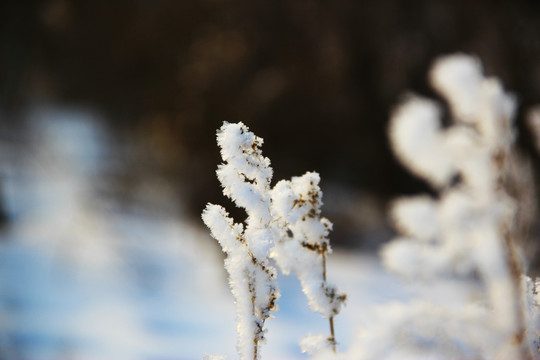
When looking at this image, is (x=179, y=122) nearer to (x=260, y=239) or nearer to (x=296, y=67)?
(x=296, y=67)

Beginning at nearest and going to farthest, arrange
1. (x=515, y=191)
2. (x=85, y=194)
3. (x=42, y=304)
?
(x=515, y=191)
(x=42, y=304)
(x=85, y=194)

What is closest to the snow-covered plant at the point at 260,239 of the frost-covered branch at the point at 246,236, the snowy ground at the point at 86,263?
the frost-covered branch at the point at 246,236

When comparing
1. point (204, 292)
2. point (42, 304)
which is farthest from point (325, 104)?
point (42, 304)

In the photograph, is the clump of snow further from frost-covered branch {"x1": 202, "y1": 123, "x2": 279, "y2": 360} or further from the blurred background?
the blurred background

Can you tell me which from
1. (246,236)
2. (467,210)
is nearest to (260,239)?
(246,236)

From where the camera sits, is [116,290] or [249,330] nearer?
[249,330]

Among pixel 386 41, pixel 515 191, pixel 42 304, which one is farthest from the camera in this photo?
pixel 386 41

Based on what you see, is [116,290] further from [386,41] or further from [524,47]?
[524,47]

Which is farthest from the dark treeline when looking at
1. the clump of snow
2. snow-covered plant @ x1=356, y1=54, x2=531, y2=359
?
the clump of snow
